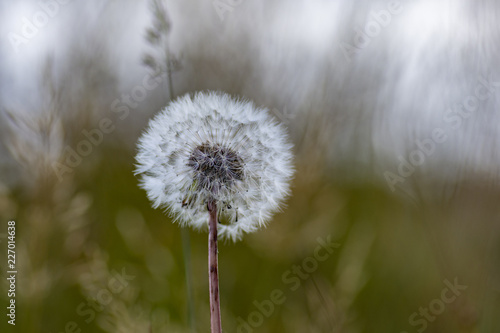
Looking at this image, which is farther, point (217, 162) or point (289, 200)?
point (289, 200)

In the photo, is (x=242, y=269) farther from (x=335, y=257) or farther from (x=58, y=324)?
(x=58, y=324)

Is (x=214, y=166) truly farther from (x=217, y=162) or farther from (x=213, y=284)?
(x=213, y=284)

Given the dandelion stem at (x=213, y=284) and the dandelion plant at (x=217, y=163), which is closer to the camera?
the dandelion stem at (x=213, y=284)

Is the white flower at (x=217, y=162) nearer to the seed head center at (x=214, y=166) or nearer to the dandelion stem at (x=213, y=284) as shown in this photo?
the seed head center at (x=214, y=166)

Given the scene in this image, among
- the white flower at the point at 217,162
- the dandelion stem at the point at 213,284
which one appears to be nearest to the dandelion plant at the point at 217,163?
the white flower at the point at 217,162

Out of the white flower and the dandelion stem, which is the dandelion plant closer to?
the white flower

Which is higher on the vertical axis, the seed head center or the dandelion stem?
the seed head center

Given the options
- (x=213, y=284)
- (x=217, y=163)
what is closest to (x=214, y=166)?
(x=217, y=163)

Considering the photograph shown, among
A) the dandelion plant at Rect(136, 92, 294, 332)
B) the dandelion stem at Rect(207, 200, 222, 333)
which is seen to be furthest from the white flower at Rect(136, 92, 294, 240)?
the dandelion stem at Rect(207, 200, 222, 333)
